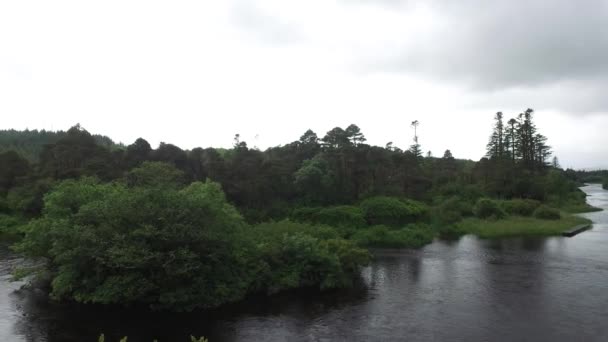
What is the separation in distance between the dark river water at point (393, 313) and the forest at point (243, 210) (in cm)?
110

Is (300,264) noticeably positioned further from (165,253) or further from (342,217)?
(342,217)

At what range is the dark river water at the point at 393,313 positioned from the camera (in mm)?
17312

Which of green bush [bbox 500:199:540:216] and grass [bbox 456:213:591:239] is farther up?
green bush [bbox 500:199:540:216]

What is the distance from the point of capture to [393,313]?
19.5m

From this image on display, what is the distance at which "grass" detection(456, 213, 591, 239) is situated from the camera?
4094cm

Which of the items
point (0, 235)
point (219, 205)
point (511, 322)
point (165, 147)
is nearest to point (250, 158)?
point (165, 147)

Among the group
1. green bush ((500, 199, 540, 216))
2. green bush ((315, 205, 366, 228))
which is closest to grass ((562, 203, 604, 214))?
green bush ((500, 199, 540, 216))

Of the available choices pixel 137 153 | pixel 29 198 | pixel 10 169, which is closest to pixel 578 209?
pixel 137 153

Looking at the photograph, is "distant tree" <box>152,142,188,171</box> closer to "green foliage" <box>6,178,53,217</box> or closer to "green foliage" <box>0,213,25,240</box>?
"green foliage" <box>6,178,53,217</box>

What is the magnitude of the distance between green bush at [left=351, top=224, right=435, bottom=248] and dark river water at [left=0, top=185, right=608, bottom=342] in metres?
9.22

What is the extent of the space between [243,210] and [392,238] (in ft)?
56.3

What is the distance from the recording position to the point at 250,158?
2035 inches

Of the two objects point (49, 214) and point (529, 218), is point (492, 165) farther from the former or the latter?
point (49, 214)

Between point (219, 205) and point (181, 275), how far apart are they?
4032 millimetres
